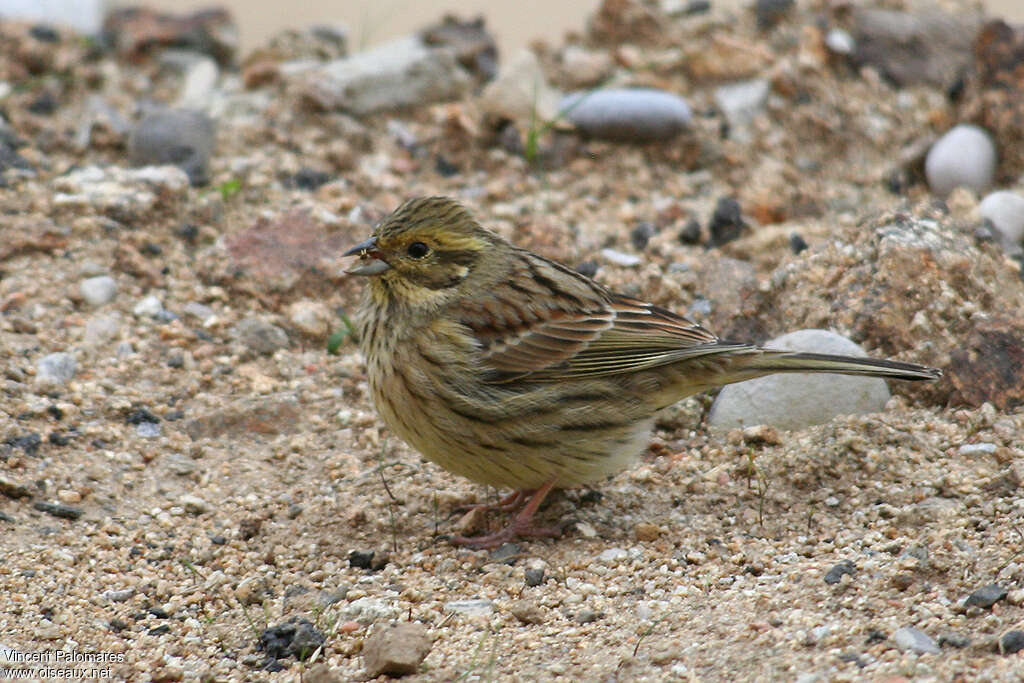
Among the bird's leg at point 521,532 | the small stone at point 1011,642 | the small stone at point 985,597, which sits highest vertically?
the small stone at point 1011,642

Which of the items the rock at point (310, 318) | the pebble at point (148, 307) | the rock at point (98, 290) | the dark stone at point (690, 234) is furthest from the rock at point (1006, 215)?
the rock at point (98, 290)

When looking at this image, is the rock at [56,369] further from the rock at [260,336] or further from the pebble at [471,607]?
the pebble at [471,607]

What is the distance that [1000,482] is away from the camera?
172 inches

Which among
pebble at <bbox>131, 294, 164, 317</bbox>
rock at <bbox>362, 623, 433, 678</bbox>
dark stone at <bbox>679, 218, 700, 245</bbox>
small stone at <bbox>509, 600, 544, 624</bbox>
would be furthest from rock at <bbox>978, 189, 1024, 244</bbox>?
pebble at <bbox>131, 294, 164, 317</bbox>

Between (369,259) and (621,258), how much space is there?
5.74ft

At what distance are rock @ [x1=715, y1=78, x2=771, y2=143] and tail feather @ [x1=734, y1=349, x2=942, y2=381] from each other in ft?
9.60

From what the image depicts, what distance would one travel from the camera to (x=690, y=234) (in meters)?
6.39

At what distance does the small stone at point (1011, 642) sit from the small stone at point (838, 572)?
0.60 metres

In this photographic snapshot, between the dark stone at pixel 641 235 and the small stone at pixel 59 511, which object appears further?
the dark stone at pixel 641 235

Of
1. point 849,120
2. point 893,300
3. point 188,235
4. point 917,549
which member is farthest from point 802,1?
point 917,549

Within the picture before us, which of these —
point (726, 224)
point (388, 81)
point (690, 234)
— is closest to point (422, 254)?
point (690, 234)

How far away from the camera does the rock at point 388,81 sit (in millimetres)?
7273

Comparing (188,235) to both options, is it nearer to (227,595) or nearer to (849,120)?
(227,595)

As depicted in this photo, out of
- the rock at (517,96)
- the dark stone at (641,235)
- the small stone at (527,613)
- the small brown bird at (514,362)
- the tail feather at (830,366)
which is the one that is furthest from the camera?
the rock at (517,96)
